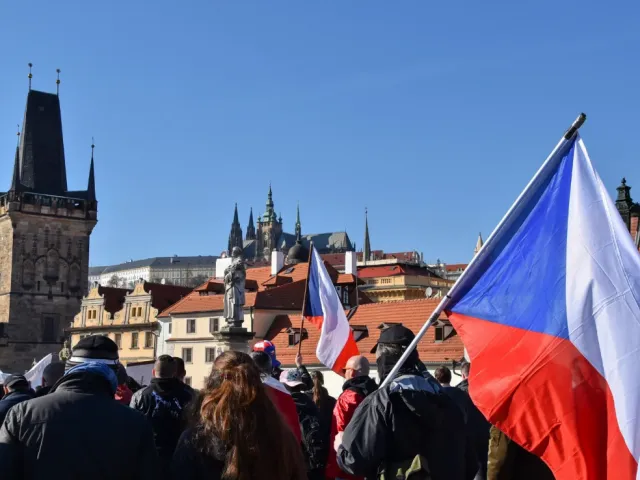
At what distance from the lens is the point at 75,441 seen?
438 centimetres

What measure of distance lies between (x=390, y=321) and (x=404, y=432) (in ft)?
119

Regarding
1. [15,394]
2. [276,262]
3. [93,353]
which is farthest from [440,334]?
[93,353]

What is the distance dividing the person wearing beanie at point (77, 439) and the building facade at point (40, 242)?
250 ft

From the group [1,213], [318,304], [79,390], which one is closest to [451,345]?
[318,304]

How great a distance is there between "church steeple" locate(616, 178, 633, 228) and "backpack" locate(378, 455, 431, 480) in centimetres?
3007

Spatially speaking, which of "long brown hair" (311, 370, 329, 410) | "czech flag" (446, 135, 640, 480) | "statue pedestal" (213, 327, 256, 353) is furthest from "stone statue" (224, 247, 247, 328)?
"czech flag" (446, 135, 640, 480)

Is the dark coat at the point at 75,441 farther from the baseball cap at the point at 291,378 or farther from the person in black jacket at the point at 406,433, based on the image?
the baseball cap at the point at 291,378

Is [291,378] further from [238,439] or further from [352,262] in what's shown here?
[352,262]

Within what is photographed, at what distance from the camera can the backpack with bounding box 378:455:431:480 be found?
505 cm

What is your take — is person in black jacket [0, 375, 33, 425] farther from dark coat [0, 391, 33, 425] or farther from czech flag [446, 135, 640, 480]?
czech flag [446, 135, 640, 480]

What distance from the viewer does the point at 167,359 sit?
716 cm

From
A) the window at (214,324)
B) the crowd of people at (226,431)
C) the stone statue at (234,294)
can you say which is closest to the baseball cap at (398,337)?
the crowd of people at (226,431)

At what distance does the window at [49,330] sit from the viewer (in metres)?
78.9

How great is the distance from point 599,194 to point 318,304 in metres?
11.3
